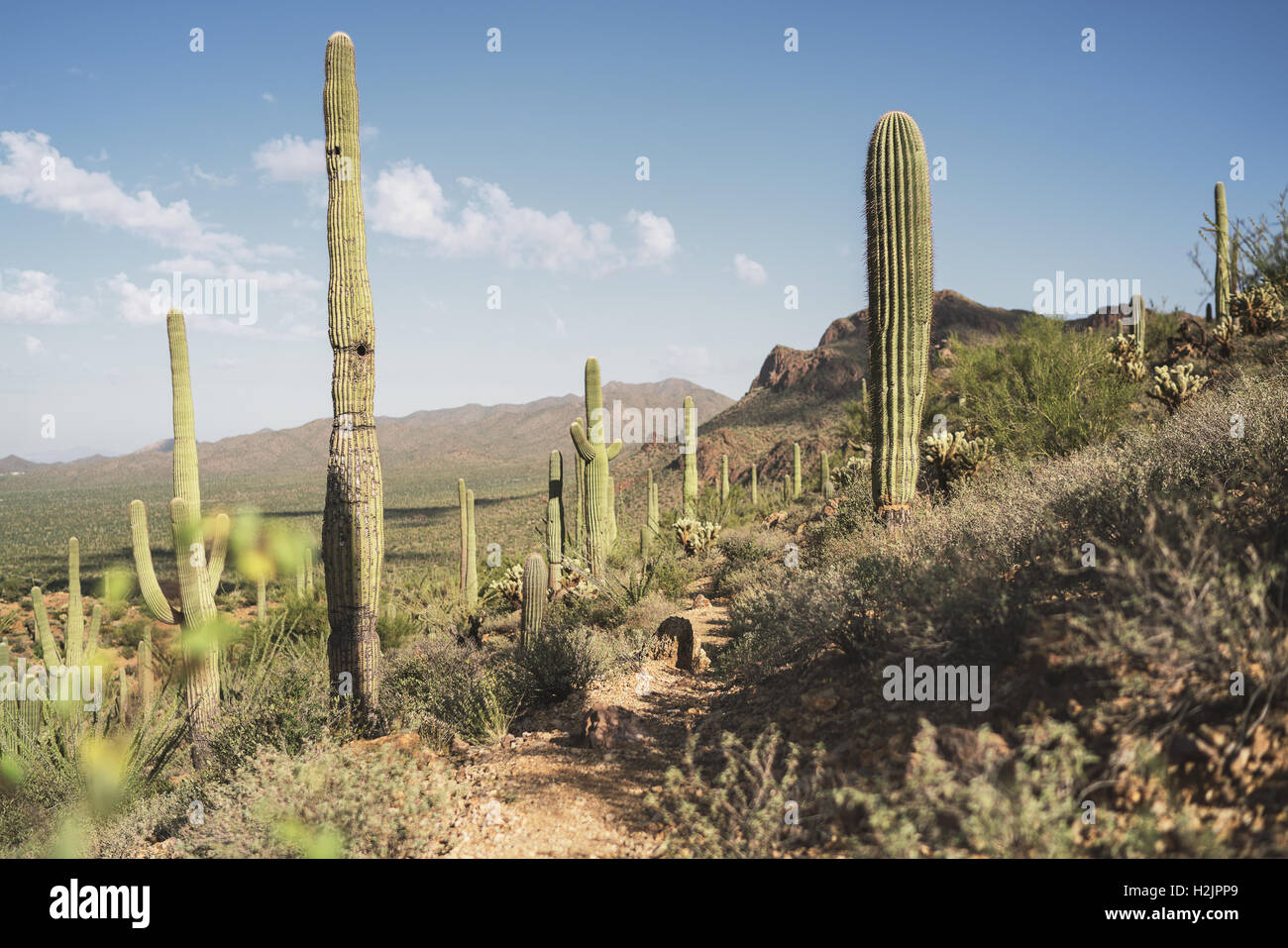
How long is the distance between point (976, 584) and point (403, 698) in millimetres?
5005

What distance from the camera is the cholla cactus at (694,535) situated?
1372 centimetres

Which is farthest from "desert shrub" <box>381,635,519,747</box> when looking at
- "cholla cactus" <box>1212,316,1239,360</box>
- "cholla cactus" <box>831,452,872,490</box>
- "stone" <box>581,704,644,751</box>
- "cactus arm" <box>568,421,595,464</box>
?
"cholla cactus" <box>1212,316,1239,360</box>

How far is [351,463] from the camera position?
6125 mm

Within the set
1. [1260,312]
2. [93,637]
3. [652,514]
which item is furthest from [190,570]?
[1260,312]

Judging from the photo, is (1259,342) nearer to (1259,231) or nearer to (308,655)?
(1259,231)

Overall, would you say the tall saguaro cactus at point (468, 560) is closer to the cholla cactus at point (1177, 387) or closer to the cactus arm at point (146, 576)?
the cactus arm at point (146, 576)

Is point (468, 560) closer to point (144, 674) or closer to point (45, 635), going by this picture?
point (144, 674)

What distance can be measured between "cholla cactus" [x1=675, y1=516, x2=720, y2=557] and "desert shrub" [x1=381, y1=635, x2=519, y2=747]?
649cm

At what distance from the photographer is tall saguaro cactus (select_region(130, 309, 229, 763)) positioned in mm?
7336

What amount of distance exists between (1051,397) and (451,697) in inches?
377

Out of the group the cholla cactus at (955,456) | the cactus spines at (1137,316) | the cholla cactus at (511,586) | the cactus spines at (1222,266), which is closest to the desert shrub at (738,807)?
the cholla cactus at (955,456)

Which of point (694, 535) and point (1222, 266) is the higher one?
point (1222, 266)

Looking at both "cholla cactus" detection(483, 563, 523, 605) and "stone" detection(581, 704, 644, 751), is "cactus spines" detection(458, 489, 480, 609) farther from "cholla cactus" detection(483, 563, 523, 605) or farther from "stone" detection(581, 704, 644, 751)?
"stone" detection(581, 704, 644, 751)

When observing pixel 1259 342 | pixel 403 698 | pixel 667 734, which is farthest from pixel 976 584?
pixel 1259 342
